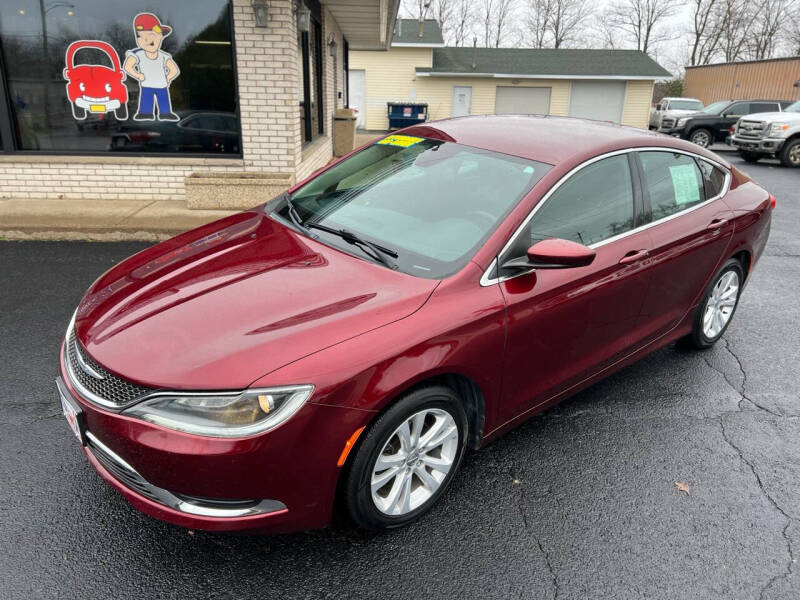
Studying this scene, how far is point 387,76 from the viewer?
28.2 meters

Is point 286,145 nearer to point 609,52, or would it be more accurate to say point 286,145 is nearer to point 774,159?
point 774,159

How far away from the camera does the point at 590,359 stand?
3.21 m

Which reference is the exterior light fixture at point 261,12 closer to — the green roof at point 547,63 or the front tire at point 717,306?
the front tire at point 717,306

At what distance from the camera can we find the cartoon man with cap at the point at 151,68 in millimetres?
7613

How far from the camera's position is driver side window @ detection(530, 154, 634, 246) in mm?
2912

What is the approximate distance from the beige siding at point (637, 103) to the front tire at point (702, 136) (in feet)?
25.4

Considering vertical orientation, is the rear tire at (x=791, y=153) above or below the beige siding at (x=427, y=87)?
below

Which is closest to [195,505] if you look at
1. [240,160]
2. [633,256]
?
[633,256]

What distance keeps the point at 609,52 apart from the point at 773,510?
32.4 m

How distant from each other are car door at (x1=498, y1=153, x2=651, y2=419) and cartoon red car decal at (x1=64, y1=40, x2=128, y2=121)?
22.7 ft

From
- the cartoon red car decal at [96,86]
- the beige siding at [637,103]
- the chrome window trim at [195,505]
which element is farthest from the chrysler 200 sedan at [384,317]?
the beige siding at [637,103]

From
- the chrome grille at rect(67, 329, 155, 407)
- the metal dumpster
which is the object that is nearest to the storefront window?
the chrome grille at rect(67, 329, 155, 407)

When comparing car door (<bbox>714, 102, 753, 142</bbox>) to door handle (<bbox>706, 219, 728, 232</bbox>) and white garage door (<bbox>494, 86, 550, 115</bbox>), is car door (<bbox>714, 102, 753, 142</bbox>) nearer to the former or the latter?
white garage door (<bbox>494, 86, 550, 115</bbox>)

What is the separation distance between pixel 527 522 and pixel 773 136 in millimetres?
17955
